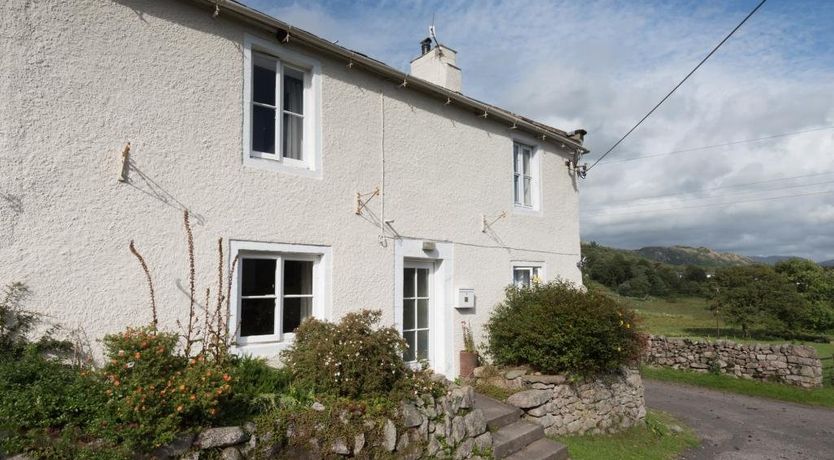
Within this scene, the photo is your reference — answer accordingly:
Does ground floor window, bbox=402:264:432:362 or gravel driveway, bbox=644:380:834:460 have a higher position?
ground floor window, bbox=402:264:432:362

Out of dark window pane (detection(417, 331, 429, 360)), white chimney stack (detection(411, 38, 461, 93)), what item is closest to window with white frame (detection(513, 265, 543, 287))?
dark window pane (detection(417, 331, 429, 360))

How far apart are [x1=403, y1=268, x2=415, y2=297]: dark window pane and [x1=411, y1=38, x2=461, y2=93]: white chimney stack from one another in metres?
4.31

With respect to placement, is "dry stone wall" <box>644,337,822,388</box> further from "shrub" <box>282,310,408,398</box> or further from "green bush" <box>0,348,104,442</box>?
"green bush" <box>0,348,104,442</box>

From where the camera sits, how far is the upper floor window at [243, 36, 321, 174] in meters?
6.49

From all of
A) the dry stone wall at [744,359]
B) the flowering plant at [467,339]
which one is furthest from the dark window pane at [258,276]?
the dry stone wall at [744,359]

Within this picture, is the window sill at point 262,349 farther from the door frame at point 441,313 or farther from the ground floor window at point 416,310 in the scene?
the door frame at point 441,313

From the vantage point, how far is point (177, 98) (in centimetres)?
580

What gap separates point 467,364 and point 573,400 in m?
1.88

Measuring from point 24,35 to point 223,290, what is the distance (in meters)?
3.24

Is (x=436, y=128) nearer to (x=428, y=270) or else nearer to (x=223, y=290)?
(x=428, y=270)

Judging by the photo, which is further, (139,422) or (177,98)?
(177,98)

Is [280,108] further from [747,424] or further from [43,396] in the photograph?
[747,424]

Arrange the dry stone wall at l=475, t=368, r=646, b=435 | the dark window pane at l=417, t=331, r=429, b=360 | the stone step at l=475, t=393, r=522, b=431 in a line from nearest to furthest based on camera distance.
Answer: the stone step at l=475, t=393, r=522, b=431, the dry stone wall at l=475, t=368, r=646, b=435, the dark window pane at l=417, t=331, r=429, b=360

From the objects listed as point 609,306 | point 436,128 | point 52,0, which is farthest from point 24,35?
point 609,306
